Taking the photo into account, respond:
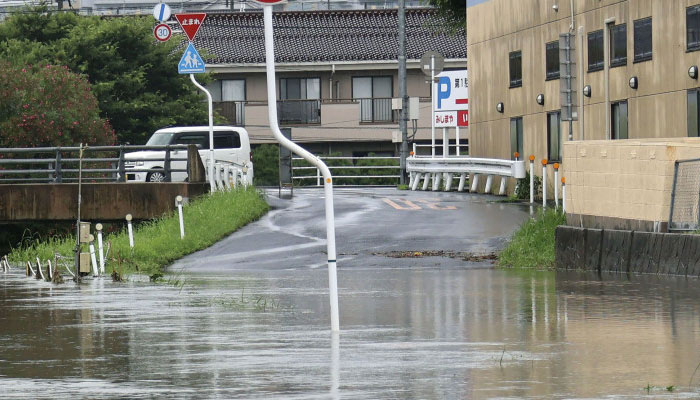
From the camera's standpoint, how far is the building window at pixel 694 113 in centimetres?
2573

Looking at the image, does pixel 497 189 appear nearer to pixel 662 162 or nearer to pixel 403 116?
pixel 403 116

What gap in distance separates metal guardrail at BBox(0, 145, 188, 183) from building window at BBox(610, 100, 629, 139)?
913 centimetres

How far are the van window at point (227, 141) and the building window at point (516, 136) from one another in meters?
9.09

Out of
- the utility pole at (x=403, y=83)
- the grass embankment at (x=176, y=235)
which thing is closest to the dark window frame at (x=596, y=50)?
the grass embankment at (x=176, y=235)

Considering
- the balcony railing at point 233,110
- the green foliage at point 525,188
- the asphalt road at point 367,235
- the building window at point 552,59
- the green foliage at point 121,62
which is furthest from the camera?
the balcony railing at point 233,110

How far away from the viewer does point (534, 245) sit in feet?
66.7

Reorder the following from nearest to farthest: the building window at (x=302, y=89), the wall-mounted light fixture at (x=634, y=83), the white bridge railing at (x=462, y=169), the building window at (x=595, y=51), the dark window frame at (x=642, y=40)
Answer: the dark window frame at (x=642, y=40) → the wall-mounted light fixture at (x=634, y=83) → the building window at (x=595, y=51) → the white bridge railing at (x=462, y=169) → the building window at (x=302, y=89)

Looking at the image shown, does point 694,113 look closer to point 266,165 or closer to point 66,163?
point 66,163

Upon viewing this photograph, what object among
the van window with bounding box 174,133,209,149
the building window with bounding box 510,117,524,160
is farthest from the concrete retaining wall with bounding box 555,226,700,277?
the van window with bounding box 174,133,209,149

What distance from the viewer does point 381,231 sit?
23.9 m

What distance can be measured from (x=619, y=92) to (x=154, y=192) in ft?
32.7

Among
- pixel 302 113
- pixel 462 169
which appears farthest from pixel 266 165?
pixel 462 169

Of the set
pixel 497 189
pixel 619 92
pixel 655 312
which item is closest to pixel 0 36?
pixel 497 189

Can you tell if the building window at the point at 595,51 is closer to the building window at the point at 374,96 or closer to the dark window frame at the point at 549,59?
the dark window frame at the point at 549,59
